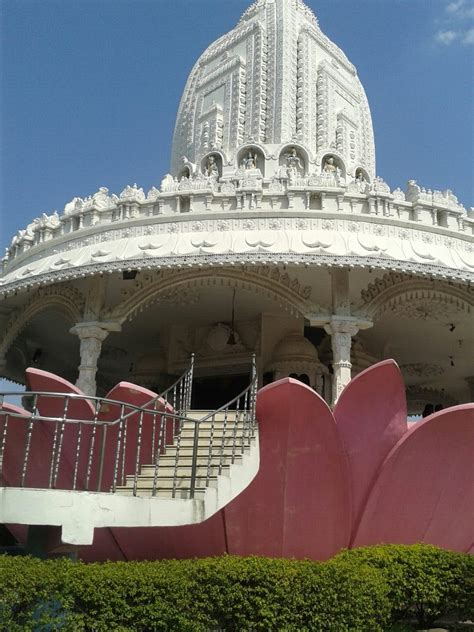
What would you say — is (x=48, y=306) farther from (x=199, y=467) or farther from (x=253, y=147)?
(x=199, y=467)

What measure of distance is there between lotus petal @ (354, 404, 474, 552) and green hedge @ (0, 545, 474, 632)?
5.10 ft

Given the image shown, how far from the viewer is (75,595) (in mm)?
5426

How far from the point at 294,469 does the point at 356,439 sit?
96 cm

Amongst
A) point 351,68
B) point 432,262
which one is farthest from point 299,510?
point 351,68

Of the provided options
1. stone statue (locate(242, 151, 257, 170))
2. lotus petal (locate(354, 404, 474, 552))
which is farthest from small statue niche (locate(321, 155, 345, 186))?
lotus petal (locate(354, 404, 474, 552))

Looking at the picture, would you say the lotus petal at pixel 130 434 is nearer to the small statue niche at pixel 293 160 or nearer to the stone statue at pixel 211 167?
the small statue niche at pixel 293 160

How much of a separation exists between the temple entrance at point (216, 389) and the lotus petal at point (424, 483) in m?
7.73

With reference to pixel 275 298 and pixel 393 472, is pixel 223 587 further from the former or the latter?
pixel 275 298

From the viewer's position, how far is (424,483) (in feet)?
27.2

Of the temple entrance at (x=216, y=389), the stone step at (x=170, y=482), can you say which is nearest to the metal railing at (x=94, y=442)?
the stone step at (x=170, y=482)

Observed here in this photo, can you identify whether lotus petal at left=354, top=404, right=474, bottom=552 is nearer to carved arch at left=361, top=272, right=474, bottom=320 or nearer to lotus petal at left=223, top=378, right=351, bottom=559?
lotus petal at left=223, top=378, right=351, bottom=559

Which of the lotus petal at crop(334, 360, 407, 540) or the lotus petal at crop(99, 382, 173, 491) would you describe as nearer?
the lotus petal at crop(334, 360, 407, 540)

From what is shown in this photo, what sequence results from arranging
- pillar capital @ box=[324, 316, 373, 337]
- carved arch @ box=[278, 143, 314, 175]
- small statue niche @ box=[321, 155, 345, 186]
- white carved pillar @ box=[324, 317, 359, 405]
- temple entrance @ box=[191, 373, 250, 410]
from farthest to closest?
1. small statue niche @ box=[321, 155, 345, 186]
2. carved arch @ box=[278, 143, 314, 175]
3. temple entrance @ box=[191, 373, 250, 410]
4. pillar capital @ box=[324, 316, 373, 337]
5. white carved pillar @ box=[324, 317, 359, 405]

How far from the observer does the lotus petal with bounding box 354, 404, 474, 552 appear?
814 centimetres
